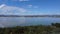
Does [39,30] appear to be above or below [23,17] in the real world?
below

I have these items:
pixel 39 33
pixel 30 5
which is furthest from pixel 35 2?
pixel 39 33

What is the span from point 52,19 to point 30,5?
1.32 feet

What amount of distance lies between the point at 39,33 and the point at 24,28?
0.25 meters

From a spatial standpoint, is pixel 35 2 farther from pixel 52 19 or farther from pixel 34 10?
pixel 52 19

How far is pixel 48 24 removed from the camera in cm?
256

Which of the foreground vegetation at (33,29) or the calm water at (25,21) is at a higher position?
the calm water at (25,21)

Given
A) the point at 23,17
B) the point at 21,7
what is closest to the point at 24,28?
the point at 23,17

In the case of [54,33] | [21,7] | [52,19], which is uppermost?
[21,7]

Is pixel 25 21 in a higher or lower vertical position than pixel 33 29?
higher

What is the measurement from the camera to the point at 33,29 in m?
2.59

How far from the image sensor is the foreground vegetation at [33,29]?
255cm

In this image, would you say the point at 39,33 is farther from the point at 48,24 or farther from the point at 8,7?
the point at 8,7

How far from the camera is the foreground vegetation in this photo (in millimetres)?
2553

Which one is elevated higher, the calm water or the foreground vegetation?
the calm water
